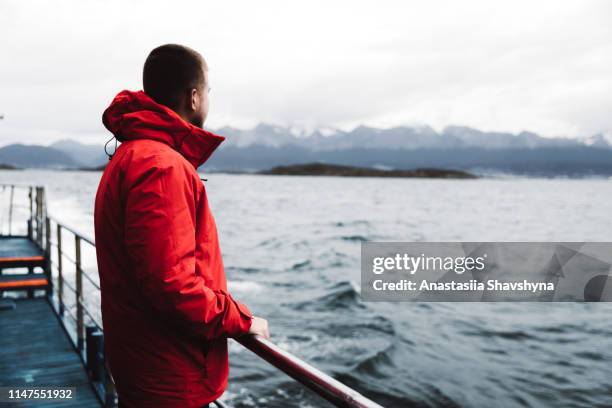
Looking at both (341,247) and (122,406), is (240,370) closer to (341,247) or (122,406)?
(122,406)

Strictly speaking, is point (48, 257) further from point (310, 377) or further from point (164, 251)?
point (310, 377)

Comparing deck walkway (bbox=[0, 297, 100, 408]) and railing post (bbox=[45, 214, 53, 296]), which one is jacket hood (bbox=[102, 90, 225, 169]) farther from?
railing post (bbox=[45, 214, 53, 296])

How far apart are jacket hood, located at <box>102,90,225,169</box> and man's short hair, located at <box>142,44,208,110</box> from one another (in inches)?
2.1

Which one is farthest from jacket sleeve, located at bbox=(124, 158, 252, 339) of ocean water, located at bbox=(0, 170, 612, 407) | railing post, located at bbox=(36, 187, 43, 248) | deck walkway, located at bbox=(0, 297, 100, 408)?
railing post, located at bbox=(36, 187, 43, 248)

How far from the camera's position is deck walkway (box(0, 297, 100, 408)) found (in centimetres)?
417

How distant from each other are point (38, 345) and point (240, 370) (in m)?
4.60

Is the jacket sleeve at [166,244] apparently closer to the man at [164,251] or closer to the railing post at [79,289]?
the man at [164,251]

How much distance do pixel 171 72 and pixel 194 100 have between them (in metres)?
0.12

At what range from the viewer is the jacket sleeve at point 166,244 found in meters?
1.44

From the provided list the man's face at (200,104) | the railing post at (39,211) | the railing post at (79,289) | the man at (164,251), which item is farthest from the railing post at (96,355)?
the railing post at (39,211)

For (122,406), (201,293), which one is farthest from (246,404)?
(201,293)

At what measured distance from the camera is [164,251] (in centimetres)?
144

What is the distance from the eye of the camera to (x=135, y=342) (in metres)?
1.68

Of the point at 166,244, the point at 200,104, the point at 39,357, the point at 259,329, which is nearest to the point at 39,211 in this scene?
the point at 39,357
